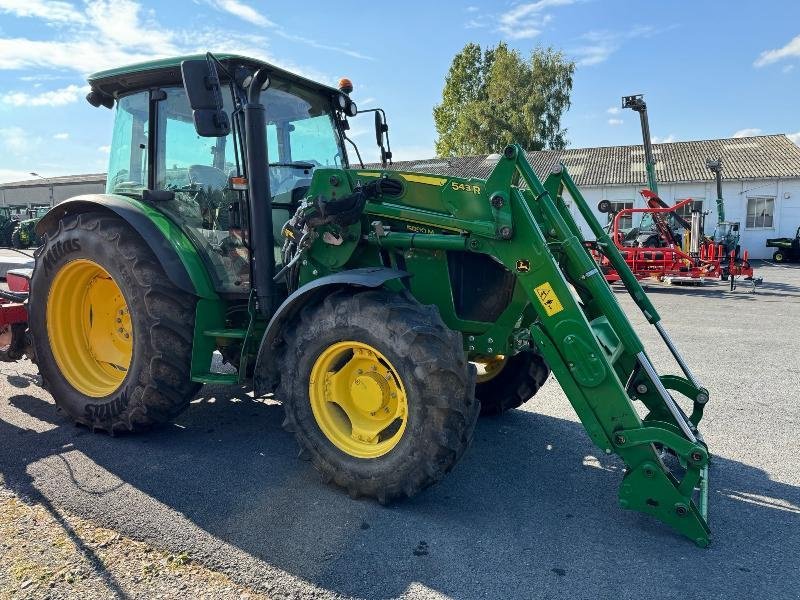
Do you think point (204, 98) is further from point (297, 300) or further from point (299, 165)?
point (297, 300)

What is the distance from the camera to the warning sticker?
317 centimetres

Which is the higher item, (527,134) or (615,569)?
(527,134)

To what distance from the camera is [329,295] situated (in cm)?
352

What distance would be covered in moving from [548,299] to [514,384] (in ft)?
5.42

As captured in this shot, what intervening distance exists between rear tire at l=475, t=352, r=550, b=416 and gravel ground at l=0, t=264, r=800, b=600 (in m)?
0.15

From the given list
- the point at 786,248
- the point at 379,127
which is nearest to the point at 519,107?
the point at 786,248

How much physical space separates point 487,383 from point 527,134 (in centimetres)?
3330

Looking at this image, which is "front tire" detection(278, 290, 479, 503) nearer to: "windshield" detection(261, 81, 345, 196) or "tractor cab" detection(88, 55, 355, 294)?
"tractor cab" detection(88, 55, 355, 294)

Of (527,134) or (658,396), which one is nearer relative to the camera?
(658,396)

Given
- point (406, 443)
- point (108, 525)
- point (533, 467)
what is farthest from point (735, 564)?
point (108, 525)

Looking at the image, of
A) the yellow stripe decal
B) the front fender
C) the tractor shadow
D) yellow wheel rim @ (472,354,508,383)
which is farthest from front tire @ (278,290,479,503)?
yellow wheel rim @ (472,354,508,383)

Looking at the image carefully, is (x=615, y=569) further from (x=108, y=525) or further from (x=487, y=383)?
(x=108, y=525)

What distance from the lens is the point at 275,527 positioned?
3.13 metres

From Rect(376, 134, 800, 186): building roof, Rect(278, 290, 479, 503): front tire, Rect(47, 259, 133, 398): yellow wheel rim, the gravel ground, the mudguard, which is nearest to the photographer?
the gravel ground
